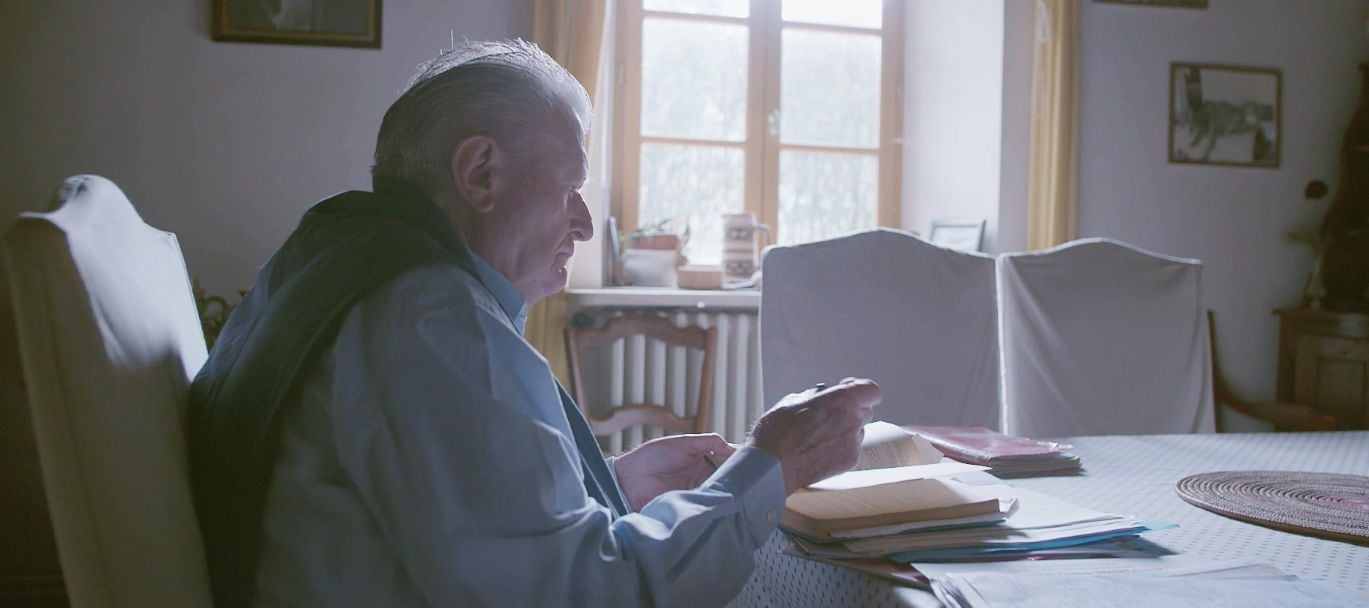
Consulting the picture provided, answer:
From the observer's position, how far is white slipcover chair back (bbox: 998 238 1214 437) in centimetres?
196

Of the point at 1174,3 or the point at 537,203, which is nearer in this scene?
the point at 537,203

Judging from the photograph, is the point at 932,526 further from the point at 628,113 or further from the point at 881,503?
the point at 628,113

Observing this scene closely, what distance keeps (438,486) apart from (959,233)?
267cm

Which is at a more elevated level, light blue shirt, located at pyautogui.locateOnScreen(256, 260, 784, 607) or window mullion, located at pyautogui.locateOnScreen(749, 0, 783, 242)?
window mullion, located at pyautogui.locateOnScreen(749, 0, 783, 242)

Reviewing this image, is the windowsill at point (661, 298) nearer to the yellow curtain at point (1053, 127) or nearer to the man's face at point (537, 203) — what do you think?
the yellow curtain at point (1053, 127)

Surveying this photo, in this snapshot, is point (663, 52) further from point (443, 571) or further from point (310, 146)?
point (443, 571)

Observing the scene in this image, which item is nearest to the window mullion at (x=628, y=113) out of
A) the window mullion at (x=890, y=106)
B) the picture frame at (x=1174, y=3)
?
the window mullion at (x=890, y=106)

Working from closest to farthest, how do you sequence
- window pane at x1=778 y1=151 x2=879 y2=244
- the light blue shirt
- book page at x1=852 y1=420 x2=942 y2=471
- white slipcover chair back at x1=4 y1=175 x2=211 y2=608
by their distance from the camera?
white slipcover chair back at x1=4 y1=175 x2=211 y2=608 → the light blue shirt → book page at x1=852 y1=420 x2=942 y2=471 → window pane at x1=778 y1=151 x2=879 y2=244

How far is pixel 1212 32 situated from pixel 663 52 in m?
1.90

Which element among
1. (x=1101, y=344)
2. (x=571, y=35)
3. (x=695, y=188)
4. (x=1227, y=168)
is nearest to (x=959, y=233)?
(x=695, y=188)

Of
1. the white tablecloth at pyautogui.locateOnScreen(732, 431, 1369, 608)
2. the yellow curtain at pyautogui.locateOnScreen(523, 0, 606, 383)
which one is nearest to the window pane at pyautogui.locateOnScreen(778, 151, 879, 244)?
the yellow curtain at pyautogui.locateOnScreen(523, 0, 606, 383)

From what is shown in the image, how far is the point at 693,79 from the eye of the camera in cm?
313

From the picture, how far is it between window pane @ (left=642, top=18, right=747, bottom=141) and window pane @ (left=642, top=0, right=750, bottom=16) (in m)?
0.04

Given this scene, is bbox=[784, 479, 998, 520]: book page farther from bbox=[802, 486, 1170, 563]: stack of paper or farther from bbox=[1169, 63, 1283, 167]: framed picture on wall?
bbox=[1169, 63, 1283, 167]: framed picture on wall
